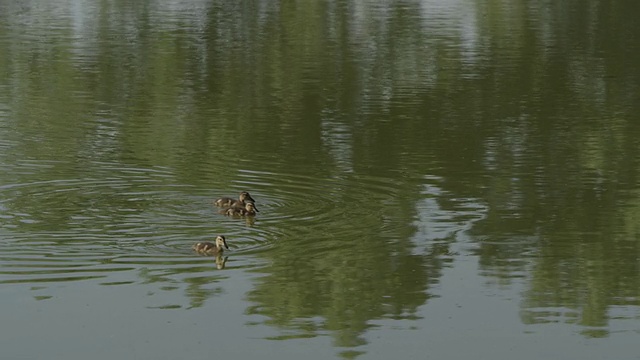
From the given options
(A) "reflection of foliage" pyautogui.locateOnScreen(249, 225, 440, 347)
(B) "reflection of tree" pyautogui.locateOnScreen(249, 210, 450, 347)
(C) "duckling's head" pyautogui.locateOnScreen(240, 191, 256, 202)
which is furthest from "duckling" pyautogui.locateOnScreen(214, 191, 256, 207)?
(A) "reflection of foliage" pyautogui.locateOnScreen(249, 225, 440, 347)

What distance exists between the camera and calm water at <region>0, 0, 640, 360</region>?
58.1 feet

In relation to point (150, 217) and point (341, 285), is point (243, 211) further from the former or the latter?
point (341, 285)

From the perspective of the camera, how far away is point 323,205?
934 inches

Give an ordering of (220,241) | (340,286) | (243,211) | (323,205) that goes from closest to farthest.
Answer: (340,286) → (220,241) → (243,211) → (323,205)

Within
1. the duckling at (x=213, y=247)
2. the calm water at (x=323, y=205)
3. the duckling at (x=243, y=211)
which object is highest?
the duckling at (x=213, y=247)

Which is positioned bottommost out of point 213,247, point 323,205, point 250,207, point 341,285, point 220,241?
point 323,205

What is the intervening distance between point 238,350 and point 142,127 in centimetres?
1654

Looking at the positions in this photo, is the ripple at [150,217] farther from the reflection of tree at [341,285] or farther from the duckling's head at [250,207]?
the reflection of tree at [341,285]

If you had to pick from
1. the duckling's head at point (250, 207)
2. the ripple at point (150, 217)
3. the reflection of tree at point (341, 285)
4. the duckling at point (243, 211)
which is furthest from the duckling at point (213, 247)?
the duckling's head at point (250, 207)

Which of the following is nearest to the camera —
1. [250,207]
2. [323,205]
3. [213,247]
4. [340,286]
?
[340,286]

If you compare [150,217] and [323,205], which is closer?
[150,217]

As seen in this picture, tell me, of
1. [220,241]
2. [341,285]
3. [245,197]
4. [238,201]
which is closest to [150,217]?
[238,201]

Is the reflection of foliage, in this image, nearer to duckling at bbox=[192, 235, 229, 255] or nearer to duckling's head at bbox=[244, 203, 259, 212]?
duckling at bbox=[192, 235, 229, 255]

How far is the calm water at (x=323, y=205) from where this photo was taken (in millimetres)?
17719
